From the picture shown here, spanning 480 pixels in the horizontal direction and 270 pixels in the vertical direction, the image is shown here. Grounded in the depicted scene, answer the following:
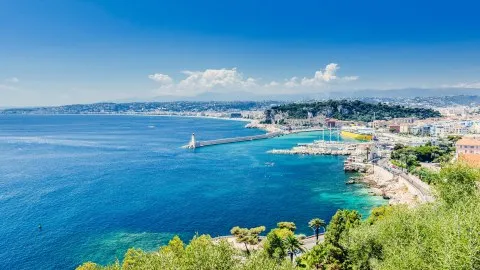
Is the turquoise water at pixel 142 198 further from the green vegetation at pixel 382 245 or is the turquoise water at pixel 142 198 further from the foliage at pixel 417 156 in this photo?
the green vegetation at pixel 382 245

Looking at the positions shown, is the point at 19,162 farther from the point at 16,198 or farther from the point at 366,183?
the point at 366,183

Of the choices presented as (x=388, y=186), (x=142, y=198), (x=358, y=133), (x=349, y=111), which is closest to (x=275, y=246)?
(x=142, y=198)

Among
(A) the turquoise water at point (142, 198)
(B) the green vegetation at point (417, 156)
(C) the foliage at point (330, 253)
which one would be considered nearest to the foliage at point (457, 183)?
(C) the foliage at point (330, 253)

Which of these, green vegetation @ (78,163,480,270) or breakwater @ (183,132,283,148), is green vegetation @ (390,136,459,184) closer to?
green vegetation @ (78,163,480,270)

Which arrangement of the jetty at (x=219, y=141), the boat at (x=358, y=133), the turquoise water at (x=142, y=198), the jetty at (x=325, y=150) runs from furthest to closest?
the boat at (x=358, y=133) < the jetty at (x=219, y=141) < the jetty at (x=325, y=150) < the turquoise water at (x=142, y=198)

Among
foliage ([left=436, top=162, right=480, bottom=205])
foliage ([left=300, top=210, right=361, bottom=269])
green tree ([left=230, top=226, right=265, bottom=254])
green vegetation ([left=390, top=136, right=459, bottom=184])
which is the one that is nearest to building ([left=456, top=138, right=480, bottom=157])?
green vegetation ([left=390, top=136, right=459, bottom=184])
